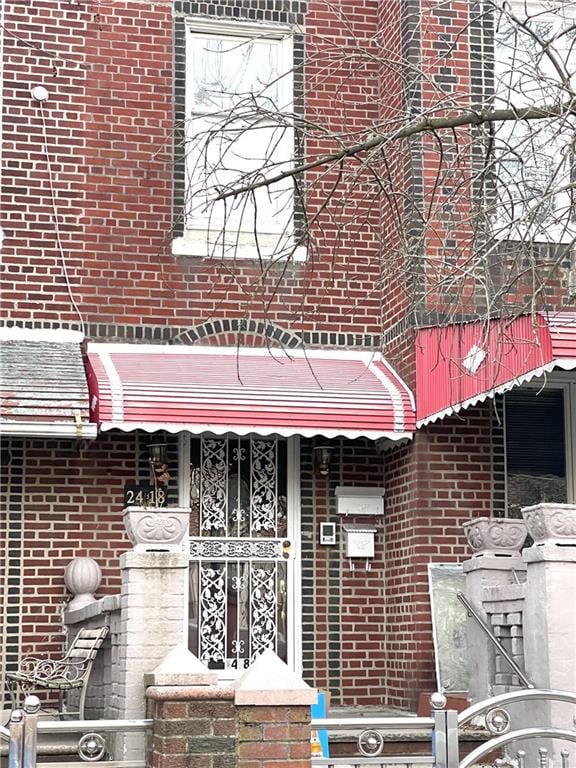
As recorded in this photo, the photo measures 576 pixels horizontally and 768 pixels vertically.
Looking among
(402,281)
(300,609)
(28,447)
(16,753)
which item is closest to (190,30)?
(402,281)

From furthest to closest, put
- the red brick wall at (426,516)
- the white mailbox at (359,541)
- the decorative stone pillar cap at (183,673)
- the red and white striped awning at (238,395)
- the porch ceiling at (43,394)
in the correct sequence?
the white mailbox at (359,541) < the red brick wall at (426,516) < the red and white striped awning at (238,395) < the porch ceiling at (43,394) < the decorative stone pillar cap at (183,673)

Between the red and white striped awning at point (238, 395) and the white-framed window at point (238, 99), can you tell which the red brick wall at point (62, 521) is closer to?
the red and white striped awning at point (238, 395)

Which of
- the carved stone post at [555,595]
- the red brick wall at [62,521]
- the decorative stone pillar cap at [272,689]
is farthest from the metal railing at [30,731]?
the red brick wall at [62,521]

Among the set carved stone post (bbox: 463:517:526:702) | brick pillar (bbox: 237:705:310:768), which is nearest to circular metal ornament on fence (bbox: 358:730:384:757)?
brick pillar (bbox: 237:705:310:768)

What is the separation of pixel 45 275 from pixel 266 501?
9.65ft

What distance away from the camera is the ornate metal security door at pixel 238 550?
41.0ft

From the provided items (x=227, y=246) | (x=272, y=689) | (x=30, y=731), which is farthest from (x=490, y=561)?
(x=30, y=731)

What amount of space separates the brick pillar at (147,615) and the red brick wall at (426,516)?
3.36 m

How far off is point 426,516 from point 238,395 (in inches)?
79.5

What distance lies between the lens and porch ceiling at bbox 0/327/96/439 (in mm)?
11188

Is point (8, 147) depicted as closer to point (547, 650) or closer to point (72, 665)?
point (72, 665)

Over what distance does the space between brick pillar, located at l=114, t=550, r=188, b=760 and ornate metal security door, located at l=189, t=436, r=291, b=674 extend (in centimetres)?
314

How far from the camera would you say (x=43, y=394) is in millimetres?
11336

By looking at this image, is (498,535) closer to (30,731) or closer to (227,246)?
(227,246)
